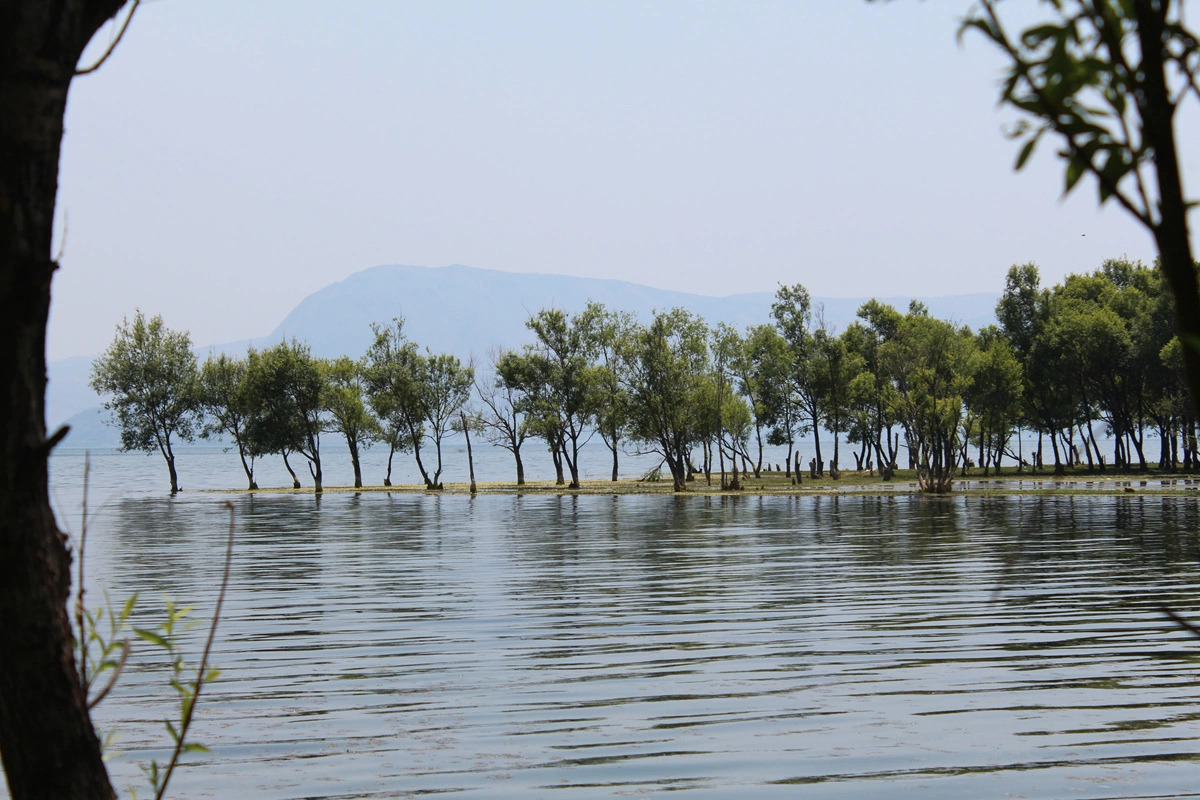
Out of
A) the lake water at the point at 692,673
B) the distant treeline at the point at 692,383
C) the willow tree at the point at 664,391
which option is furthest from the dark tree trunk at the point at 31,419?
the willow tree at the point at 664,391

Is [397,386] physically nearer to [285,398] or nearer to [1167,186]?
[285,398]

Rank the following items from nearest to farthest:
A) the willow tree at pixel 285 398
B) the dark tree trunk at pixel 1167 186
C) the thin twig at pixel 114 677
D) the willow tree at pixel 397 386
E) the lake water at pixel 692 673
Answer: the dark tree trunk at pixel 1167 186
the thin twig at pixel 114 677
the lake water at pixel 692 673
the willow tree at pixel 397 386
the willow tree at pixel 285 398

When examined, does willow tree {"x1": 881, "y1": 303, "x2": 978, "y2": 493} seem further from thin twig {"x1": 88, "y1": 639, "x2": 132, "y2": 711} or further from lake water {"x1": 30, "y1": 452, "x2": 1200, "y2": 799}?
thin twig {"x1": 88, "y1": 639, "x2": 132, "y2": 711}

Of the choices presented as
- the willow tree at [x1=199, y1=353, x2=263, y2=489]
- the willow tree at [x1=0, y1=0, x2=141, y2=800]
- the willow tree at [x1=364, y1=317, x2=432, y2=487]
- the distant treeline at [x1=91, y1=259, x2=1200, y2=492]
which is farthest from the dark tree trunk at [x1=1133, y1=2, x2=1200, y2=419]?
the willow tree at [x1=199, y1=353, x2=263, y2=489]

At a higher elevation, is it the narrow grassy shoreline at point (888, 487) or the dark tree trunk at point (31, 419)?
the dark tree trunk at point (31, 419)

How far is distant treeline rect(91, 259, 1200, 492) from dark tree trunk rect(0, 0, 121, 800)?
3102 inches

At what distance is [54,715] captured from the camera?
3795mm

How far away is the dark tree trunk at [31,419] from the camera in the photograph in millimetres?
3660

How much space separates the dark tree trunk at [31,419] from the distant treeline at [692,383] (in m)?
78.8

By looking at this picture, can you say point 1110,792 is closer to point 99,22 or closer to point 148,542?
point 99,22

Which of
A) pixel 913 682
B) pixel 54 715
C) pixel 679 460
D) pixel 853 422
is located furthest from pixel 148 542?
pixel 853 422

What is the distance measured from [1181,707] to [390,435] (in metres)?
99.3

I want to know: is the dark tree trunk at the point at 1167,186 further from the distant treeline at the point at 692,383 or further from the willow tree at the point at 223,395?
the willow tree at the point at 223,395

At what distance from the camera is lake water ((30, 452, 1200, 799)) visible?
37.0 feet
